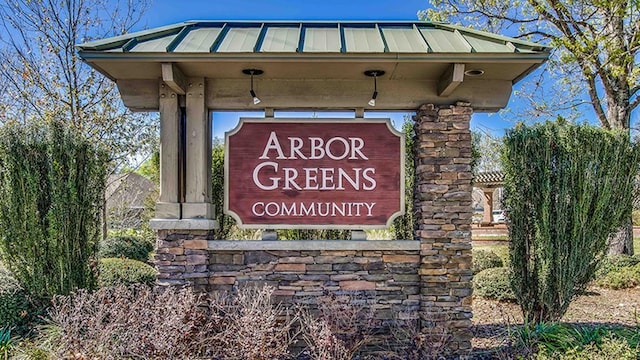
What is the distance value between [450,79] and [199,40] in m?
2.33

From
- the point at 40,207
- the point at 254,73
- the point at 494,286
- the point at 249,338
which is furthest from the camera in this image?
the point at 494,286

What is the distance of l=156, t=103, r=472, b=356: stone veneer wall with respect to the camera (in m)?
4.18

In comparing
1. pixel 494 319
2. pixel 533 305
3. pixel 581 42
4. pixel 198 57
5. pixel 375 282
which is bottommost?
pixel 494 319

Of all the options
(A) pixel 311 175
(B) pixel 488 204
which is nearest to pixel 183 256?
(A) pixel 311 175

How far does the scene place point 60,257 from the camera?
4.81 m

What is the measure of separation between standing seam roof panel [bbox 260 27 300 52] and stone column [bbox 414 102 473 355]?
143 cm

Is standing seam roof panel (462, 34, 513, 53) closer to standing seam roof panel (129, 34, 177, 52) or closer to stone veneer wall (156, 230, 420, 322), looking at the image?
stone veneer wall (156, 230, 420, 322)

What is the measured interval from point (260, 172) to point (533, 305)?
337 cm

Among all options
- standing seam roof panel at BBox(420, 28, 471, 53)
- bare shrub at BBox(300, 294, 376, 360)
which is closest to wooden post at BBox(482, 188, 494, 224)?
standing seam roof panel at BBox(420, 28, 471, 53)

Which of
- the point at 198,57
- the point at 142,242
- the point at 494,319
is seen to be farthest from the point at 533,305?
the point at 142,242

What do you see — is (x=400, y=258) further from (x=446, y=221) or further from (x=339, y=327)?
(x=339, y=327)

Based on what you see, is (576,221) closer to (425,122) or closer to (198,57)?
(425,122)

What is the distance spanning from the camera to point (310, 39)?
13.2ft

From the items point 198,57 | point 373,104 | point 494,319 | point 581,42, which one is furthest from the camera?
point 581,42
